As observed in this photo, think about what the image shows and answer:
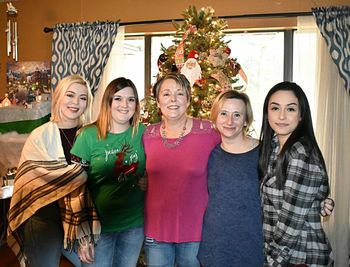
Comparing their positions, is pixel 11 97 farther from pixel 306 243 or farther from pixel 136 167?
pixel 306 243

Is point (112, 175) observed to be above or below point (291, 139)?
below

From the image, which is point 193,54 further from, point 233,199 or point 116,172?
point 233,199

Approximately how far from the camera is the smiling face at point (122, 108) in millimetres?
1881

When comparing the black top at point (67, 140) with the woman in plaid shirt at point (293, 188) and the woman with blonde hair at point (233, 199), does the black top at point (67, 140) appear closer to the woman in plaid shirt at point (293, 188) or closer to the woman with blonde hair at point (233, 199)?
the woman with blonde hair at point (233, 199)

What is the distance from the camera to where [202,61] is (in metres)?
3.04

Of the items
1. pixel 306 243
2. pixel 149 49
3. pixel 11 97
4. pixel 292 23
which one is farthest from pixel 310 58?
pixel 11 97

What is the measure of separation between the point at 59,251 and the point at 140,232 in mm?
446

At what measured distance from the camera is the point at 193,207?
5.95 ft

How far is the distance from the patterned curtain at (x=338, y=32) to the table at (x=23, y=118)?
2.93 meters

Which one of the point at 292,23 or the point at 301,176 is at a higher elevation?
the point at 292,23

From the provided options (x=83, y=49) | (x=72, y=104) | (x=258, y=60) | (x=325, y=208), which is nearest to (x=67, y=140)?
(x=72, y=104)

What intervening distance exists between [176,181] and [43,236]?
0.75 meters

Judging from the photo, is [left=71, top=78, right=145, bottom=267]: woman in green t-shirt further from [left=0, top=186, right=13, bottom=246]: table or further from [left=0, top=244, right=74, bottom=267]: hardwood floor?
[left=0, top=244, right=74, bottom=267]: hardwood floor

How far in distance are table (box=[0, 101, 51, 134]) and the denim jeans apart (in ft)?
6.73
